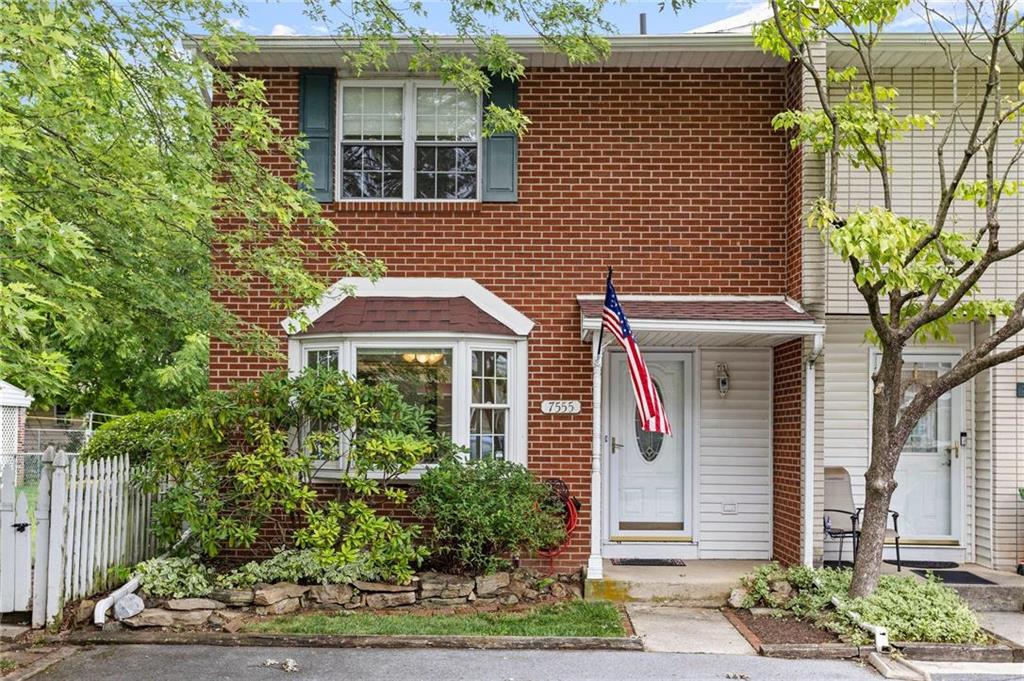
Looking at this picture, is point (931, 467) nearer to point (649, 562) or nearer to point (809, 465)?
point (809, 465)

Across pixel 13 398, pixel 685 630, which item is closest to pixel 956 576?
pixel 685 630

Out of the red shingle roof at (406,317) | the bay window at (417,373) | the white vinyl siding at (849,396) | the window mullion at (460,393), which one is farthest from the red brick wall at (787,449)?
the bay window at (417,373)

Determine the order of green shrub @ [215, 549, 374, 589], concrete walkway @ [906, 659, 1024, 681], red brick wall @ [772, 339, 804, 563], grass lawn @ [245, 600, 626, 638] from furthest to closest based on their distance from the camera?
red brick wall @ [772, 339, 804, 563]
green shrub @ [215, 549, 374, 589]
grass lawn @ [245, 600, 626, 638]
concrete walkway @ [906, 659, 1024, 681]

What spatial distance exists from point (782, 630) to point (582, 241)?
14.0 feet

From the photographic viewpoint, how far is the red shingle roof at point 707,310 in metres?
8.31

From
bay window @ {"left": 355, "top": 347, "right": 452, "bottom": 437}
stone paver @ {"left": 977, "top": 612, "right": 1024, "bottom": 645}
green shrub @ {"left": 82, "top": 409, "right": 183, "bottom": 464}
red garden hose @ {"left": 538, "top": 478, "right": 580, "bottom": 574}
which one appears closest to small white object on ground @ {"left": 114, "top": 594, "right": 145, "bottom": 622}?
green shrub @ {"left": 82, "top": 409, "right": 183, "bottom": 464}

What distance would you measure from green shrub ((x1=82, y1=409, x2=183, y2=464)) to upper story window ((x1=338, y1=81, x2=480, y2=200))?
2.97 meters

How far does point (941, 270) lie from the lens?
25.1ft

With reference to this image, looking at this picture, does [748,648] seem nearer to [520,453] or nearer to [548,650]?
[548,650]

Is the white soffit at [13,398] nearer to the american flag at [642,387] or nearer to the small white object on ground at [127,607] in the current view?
the small white object on ground at [127,607]

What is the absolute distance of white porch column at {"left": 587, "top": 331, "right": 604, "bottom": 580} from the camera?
26.8 ft

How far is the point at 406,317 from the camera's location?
883 cm

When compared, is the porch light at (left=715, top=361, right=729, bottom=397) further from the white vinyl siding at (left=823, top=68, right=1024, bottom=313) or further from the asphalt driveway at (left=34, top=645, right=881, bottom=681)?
the asphalt driveway at (left=34, top=645, right=881, bottom=681)

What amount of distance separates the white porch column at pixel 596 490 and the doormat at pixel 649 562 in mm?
575
